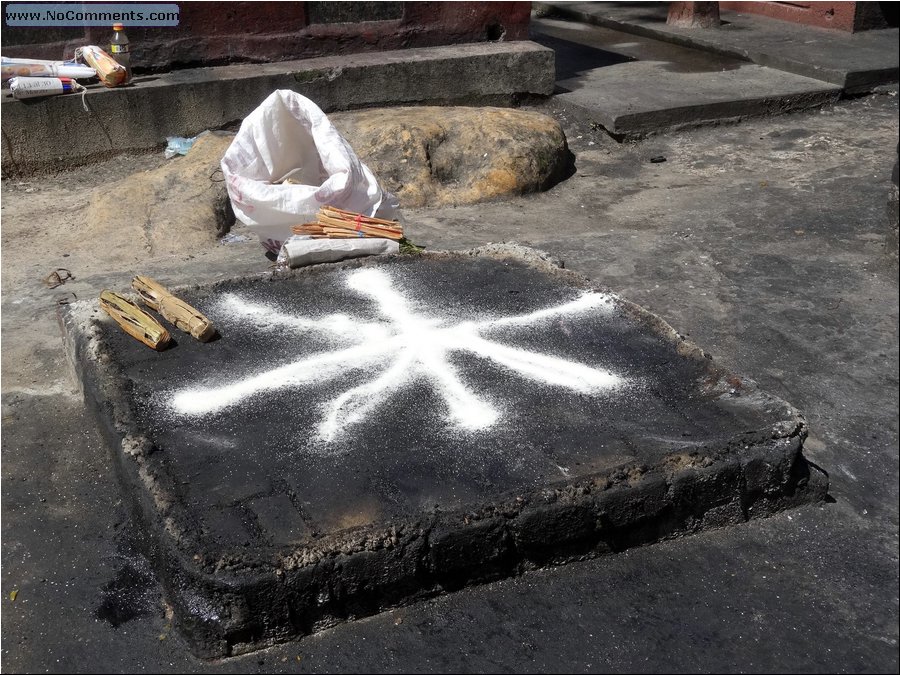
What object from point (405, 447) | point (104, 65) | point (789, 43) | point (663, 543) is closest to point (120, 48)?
point (104, 65)

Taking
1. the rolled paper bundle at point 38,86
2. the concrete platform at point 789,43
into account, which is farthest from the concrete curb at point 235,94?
the concrete platform at point 789,43

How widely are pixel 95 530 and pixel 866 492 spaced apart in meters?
2.52

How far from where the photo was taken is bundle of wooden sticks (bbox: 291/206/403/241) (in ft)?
14.8

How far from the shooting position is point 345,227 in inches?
179

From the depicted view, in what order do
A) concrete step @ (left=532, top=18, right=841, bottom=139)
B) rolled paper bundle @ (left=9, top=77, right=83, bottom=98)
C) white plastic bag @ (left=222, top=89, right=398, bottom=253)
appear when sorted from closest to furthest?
1. white plastic bag @ (left=222, top=89, right=398, bottom=253)
2. rolled paper bundle @ (left=9, top=77, right=83, bottom=98)
3. concrete step @ (left=532, top=18, right=841, bottom=139)

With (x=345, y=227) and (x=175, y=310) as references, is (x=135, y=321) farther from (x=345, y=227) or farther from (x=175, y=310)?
(x=345, y=227)

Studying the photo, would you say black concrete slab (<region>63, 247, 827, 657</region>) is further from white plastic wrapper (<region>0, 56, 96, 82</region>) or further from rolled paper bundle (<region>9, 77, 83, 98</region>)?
white plastic wrapper (<region>0, 56, 96, 82</region>)

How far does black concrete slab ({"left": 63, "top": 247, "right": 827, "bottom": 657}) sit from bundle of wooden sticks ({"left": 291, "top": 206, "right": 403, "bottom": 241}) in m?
0.69

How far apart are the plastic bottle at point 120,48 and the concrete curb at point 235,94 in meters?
0.15

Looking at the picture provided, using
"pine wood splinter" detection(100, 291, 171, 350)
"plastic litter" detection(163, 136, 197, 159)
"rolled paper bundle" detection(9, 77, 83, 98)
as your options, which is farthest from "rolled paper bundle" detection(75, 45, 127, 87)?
"pine wood splinter" detection(100, 291, 171, 350)

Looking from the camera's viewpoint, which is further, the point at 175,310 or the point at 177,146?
the point at 177,146

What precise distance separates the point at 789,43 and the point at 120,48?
234 inches

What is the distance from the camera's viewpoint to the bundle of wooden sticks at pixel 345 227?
4.52 meters

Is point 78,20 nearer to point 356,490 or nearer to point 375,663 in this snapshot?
point 356,490
